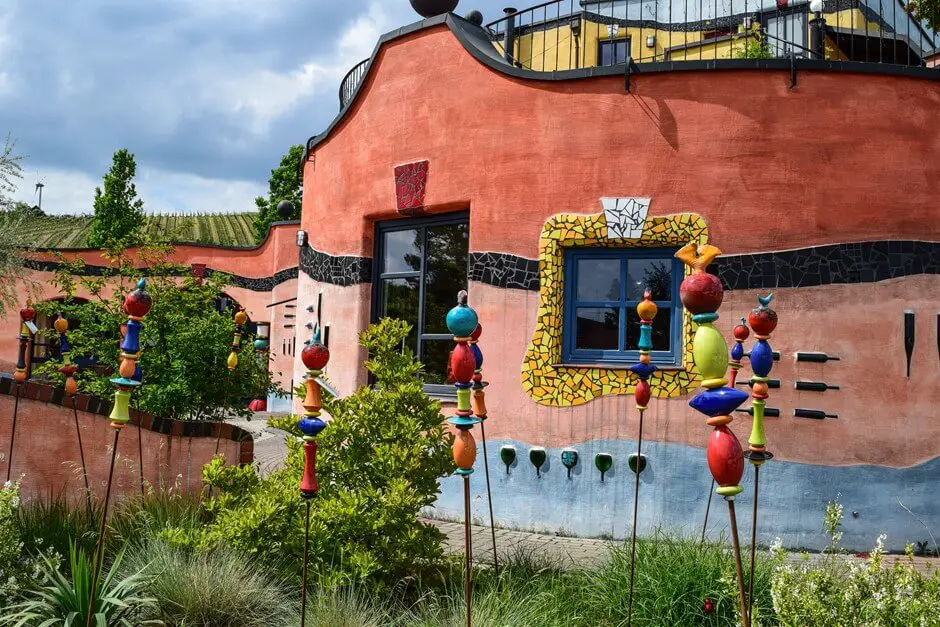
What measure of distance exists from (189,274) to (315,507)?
416 cm

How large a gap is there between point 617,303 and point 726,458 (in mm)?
4842

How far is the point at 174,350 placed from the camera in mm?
6863

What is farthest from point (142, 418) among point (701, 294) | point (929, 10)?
point (929, 10)

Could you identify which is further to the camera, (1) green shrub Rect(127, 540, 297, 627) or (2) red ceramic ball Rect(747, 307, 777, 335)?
(1) green shrub Rect(127, 540, 297, 627)

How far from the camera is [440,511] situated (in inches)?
307

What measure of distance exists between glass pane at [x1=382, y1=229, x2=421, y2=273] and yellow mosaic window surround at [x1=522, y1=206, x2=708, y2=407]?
68.7 inches

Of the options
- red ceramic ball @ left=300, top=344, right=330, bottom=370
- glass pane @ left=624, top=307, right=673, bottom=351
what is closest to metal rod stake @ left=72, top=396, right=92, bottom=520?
red ceramic ball @ left=300, top=344, right=330, bottom=370

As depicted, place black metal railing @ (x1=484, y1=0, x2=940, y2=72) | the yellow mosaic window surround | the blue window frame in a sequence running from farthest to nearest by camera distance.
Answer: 1. black metal railing @ (x1=484, y1=0, x2=940, y2=72)
2. the blue window frame
3. the yellow mosaic window surround

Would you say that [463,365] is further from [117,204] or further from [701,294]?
[117,204]

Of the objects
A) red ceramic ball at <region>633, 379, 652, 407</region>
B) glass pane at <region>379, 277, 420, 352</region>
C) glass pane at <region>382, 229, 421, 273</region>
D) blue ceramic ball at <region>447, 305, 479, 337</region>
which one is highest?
glass pane at <region>382, 229, 421, 273</region>

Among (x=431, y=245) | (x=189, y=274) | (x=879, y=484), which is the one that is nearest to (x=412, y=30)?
(x=431, y=245)

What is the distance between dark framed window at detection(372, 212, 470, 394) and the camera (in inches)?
327

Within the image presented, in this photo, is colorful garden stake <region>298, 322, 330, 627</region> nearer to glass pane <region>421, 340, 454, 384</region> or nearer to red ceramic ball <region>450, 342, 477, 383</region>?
red ceramic ball <region>450, 342, 477, 383</region>

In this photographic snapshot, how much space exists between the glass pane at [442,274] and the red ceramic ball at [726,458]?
5.87 m
